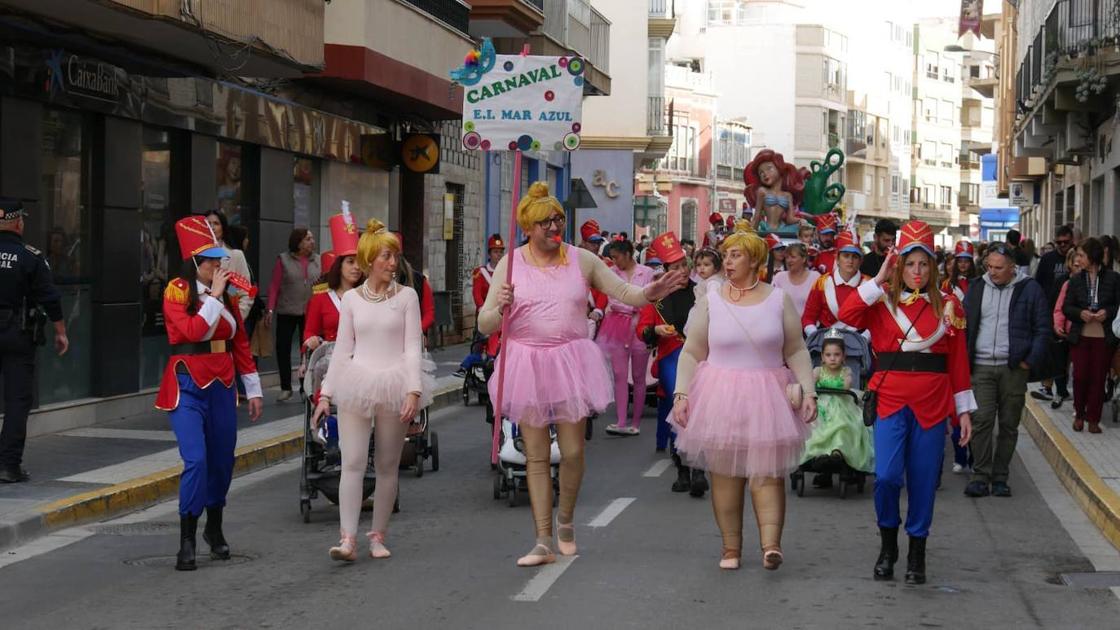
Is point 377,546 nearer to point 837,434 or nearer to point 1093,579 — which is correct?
point 1093,579

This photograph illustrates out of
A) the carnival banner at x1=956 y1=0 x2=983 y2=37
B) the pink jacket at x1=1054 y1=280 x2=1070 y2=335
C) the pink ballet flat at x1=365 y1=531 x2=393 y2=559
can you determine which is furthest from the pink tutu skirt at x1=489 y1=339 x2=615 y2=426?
the carnival banner at x1=956 y1=0 x2=983 y2=37

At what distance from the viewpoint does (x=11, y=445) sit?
1201cm

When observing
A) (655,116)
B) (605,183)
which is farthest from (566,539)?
(655,116)

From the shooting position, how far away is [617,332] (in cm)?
1617

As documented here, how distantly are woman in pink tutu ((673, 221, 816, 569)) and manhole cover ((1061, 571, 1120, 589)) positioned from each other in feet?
5.18

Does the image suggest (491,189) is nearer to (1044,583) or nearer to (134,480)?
(134,480)

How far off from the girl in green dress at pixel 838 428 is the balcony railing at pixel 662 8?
50964mm

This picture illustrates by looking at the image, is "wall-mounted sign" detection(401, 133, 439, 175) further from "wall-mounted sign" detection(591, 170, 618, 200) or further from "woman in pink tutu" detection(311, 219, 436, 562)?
"wall-mounted sign" detection(591, 170, 618, 200)

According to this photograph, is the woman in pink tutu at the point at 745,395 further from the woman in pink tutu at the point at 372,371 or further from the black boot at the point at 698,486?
the black boot at the point at 698,486

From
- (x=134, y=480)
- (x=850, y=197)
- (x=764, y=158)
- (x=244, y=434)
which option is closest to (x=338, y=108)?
(x=764, y=158)

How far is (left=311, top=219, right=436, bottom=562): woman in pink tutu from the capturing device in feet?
30.4

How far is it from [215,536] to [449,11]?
18.3 meters

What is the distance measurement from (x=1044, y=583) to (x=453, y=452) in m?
7.09

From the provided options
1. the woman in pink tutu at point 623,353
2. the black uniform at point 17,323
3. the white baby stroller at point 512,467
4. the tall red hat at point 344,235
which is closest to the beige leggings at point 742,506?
the white baby stroller at point 512,467
